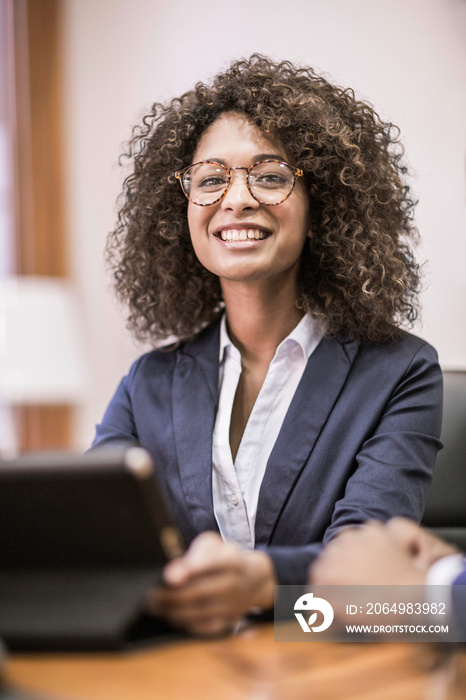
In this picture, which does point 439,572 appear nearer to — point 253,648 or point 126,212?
point 253,648

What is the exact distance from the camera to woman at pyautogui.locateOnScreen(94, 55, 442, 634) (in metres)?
1.32

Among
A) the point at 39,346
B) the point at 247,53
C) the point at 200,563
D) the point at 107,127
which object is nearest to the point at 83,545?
the point at 200,563

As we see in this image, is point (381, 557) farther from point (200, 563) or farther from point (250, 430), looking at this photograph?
point (250, 430)

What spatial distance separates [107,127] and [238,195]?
1.67 metres

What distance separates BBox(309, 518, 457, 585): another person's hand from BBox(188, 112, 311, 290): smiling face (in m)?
0.75

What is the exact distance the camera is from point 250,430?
144 centimetres

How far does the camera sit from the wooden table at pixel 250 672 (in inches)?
22.4

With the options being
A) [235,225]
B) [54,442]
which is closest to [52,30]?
[54,442]

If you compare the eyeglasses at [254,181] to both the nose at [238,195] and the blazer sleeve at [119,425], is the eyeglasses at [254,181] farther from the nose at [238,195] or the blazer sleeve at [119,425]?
the blazer sleeve at [119,425]

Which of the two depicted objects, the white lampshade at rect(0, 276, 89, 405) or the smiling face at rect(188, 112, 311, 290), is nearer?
the smiling face at rect(188, 112, 311, 290)

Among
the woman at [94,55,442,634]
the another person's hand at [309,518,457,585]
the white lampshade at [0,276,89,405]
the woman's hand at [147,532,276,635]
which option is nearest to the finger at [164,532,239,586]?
the woman's hand at [147,532,276,635]

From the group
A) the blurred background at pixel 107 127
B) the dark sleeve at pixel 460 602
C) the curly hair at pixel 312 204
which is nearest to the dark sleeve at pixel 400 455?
the curly hair at pixel 312 204

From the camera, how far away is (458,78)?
6.82 feet

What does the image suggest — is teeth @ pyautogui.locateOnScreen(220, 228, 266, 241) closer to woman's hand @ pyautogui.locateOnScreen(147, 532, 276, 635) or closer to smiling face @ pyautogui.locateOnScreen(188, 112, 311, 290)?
smiling face @ pyautogui.locateOnScreen(188, 112, 311, 290)
